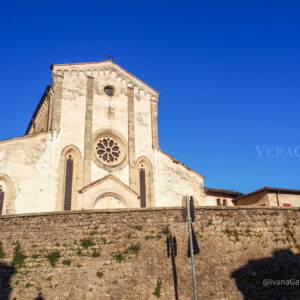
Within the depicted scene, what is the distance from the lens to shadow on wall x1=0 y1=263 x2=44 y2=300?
43.2ft

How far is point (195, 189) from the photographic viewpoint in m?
28.0

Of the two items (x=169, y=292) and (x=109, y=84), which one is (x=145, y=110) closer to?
(x=109, y=84)

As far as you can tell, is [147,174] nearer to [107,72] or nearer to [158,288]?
[107,72]

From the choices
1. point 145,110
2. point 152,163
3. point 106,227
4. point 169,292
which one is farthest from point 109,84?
point 169,292

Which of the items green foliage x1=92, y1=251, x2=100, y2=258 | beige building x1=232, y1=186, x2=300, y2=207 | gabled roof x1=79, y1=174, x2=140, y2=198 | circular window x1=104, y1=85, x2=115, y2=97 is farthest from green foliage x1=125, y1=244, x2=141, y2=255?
beige building x1=232, y1=186, x2=300, y2=207

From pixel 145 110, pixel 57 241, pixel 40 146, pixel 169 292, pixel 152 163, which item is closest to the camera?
pixel 169 292

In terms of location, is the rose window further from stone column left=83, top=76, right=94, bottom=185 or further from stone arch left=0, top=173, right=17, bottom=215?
stone arch left=0, top=173, right=17, bottom=215

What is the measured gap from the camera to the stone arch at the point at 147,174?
2609 cm

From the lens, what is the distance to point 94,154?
2564 centimetres

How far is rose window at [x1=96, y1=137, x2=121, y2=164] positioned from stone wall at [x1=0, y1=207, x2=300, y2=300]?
11.6 metres

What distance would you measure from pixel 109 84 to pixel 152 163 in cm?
694

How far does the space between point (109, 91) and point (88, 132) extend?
437 centimetres

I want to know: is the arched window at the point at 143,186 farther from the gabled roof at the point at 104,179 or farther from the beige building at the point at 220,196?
the beige building at the point at 220,196

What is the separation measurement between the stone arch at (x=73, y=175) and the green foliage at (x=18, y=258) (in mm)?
8703
